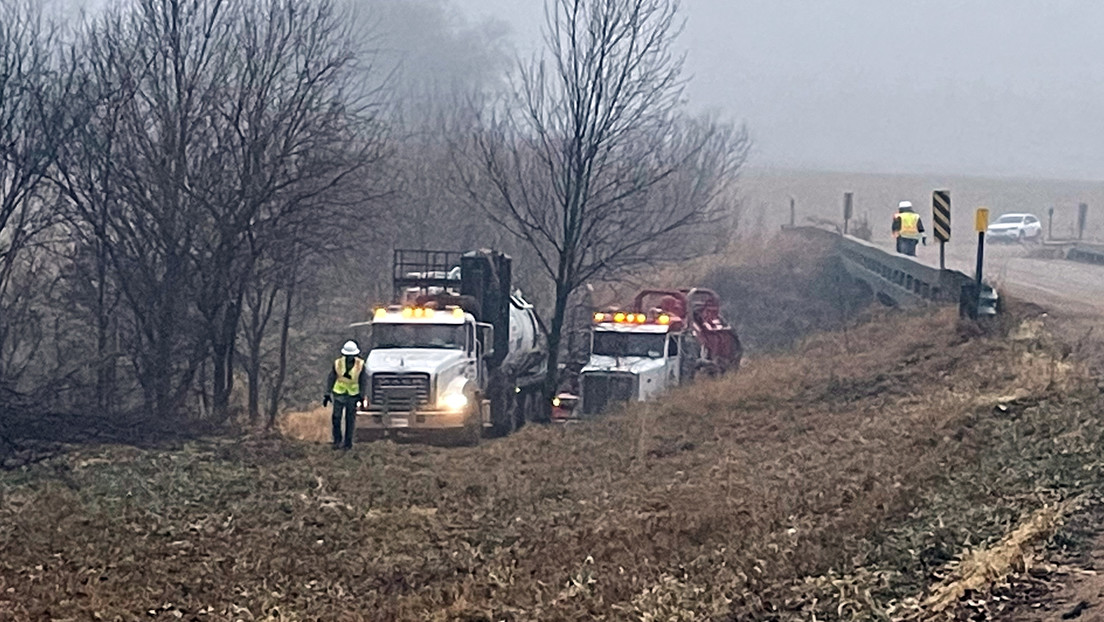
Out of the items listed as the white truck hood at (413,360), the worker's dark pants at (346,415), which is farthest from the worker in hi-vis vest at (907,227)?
the worker's dark pants at (346,415)

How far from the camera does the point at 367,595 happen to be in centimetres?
1043

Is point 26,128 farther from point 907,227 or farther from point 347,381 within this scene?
point 907,227

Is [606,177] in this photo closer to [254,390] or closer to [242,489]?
→ [254,390]

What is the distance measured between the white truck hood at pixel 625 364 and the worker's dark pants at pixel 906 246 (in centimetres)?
852

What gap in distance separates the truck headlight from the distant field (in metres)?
45.5

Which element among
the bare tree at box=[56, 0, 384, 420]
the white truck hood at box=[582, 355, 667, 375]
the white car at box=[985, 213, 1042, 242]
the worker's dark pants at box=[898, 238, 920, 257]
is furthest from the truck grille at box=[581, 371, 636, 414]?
the white car at box=[985, 213, 1042, 242]

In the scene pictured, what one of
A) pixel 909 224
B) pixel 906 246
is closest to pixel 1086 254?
pixel 906 246

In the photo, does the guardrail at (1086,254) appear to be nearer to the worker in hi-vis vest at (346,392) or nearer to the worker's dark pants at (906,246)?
the worker's dark pants at (906,246)

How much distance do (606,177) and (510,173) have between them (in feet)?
36.0

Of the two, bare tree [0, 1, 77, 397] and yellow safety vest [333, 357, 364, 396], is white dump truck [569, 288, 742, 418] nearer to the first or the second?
yellow safety vest [333, 357, 364, 396]

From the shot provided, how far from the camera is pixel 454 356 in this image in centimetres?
2167

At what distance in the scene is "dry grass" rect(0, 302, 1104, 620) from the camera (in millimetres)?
9172

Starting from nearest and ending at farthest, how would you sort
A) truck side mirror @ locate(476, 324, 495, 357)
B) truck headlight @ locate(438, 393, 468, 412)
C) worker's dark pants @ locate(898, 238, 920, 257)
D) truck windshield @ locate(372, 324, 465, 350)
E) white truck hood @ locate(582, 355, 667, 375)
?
truck headlight @ locate(438, 393, 468, 412) → truck windshield @ locate(372, 324, 465, 350) → truck side mirror @ locate(476, 324, 495, 357) → white truck hood @ locate(582, 355, 667, 375) → worker's dark pants @ locate(898, 238, 920, 257)

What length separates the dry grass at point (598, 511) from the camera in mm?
9172
